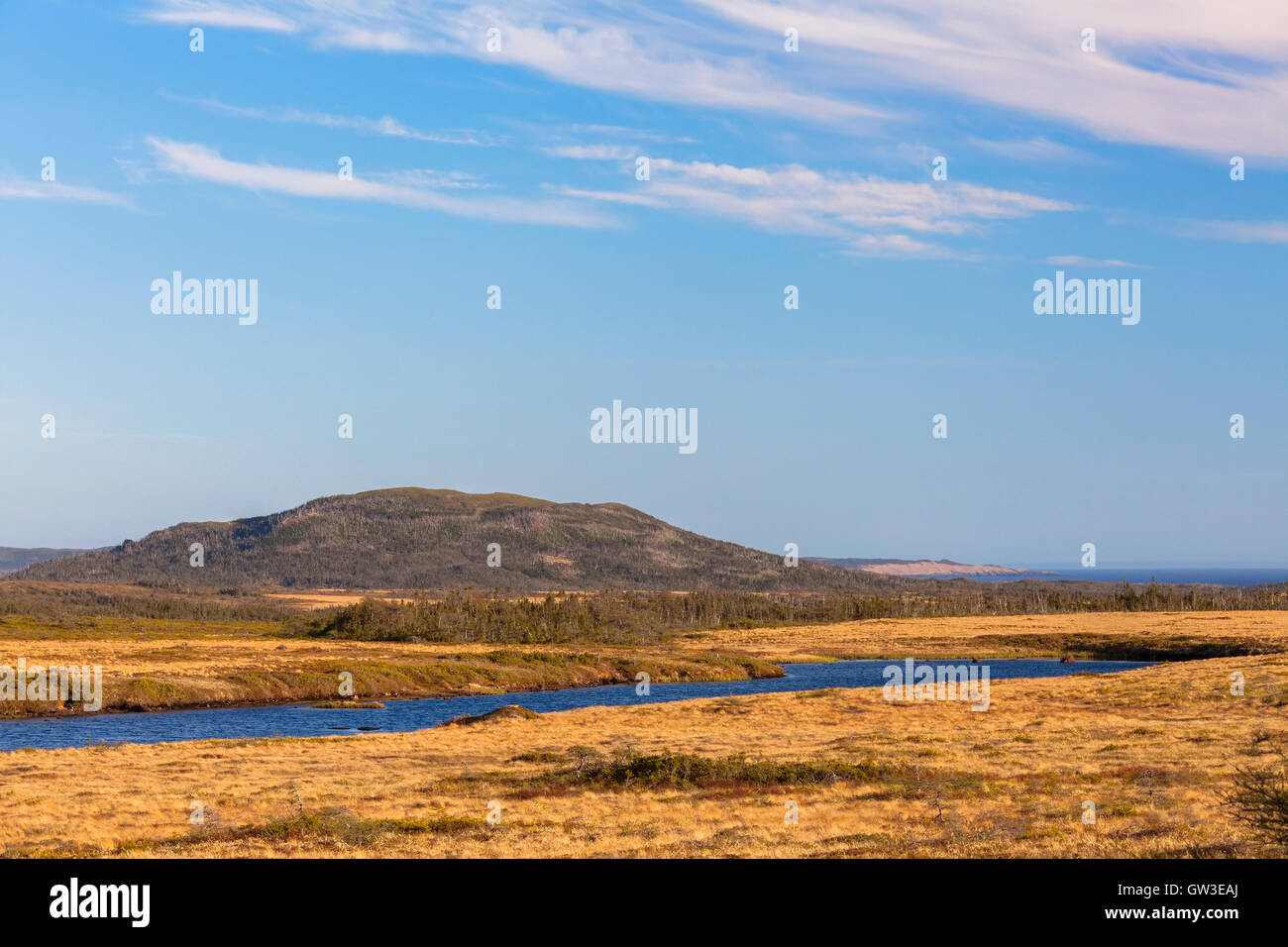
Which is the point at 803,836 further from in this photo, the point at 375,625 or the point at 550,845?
the point at 375,625

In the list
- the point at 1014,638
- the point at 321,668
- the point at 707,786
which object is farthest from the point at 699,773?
the point at 1014,638

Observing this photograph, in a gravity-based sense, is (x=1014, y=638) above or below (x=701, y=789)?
below

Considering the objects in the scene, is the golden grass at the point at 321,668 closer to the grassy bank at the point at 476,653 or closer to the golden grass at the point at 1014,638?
the grassy bank at the point at 476,653

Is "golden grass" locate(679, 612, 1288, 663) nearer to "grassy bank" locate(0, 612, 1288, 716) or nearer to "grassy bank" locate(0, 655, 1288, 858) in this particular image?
"grassy bank" locate(0, 612, 1288, 716)

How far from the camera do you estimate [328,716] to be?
8888cm

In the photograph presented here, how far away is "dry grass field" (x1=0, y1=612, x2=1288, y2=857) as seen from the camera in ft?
101

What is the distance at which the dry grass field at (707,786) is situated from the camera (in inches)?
1209

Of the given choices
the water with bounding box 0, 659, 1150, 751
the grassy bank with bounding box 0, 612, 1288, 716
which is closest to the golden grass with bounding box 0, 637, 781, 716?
the grassy bank with bounding box 0, 612, 1288, 716

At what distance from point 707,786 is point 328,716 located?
53.3m

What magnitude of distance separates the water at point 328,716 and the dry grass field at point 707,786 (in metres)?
12.7

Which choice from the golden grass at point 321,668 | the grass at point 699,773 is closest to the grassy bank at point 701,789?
the grass at point 699,773

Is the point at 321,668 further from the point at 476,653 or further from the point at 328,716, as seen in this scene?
the point at 476,653

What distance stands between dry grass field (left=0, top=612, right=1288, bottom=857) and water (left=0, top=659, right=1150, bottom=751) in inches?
501
